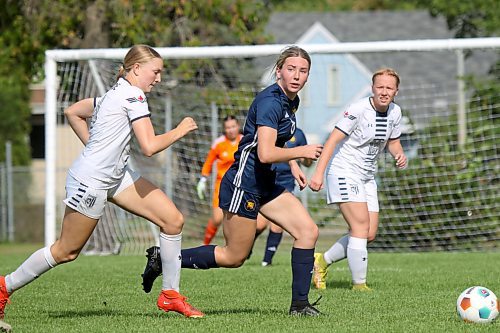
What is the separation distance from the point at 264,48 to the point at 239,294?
660cm

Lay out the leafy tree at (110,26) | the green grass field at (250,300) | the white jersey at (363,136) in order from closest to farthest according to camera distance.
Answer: the green grass field at (250,300) < the white jersey at (363,136) < the leafy tree at (110,26)

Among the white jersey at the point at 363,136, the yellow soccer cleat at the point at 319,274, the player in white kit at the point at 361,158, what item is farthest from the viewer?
the yellow soccer cleat at the point at 319,274

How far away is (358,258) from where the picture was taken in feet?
31.9

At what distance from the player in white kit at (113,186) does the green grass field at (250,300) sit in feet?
1.42

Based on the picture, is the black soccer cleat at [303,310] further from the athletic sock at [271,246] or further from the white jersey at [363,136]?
the athletic sock at [271,246]

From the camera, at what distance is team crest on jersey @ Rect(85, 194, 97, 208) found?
737 centimetres

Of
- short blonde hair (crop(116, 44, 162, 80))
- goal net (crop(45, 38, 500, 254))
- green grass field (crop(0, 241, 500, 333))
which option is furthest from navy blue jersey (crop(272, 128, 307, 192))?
short blonde hair (crop(116, 44, 162, 80))

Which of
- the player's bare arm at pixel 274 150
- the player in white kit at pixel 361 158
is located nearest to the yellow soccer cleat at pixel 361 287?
the player in white kit at pixel 361 158

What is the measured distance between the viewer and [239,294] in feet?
31.0

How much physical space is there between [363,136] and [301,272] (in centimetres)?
250

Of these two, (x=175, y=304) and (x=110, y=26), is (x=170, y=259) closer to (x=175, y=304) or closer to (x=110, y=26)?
(x=175, y=304)

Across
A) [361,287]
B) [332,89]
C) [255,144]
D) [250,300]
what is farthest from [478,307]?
[332,89]

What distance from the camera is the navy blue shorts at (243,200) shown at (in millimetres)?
7695

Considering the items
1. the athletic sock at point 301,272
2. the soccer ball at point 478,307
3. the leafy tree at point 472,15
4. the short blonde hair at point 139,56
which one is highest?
the leafy tree at point 472,15
